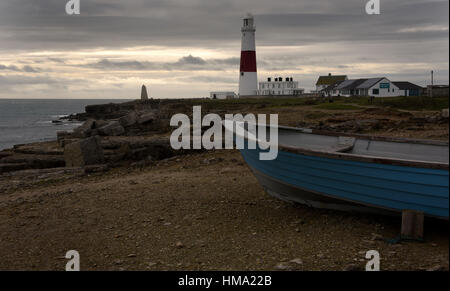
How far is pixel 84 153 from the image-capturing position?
630 inches

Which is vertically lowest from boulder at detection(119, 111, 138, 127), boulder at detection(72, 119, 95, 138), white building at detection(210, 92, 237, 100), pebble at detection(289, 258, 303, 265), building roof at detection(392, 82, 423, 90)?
pebble at detection(289, 258, 303, 265)

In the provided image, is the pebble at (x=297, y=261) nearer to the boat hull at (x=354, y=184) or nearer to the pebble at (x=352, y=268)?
the pebble at (x=352, y=268)

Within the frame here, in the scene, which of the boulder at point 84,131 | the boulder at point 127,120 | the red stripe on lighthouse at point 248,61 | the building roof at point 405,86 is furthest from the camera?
the building roof at point 405,86

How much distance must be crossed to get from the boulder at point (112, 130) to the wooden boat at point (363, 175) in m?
Result: 17.6

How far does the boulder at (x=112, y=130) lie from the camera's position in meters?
25.7

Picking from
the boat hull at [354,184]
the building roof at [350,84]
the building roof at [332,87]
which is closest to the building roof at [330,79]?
the building roof at [332,87]

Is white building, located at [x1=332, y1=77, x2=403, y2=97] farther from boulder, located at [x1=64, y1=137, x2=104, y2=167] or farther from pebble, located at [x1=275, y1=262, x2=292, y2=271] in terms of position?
pebble, located at [x1=275, y1=262, x2=292, y2=271]

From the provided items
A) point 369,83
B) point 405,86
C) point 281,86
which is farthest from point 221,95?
point 405,86

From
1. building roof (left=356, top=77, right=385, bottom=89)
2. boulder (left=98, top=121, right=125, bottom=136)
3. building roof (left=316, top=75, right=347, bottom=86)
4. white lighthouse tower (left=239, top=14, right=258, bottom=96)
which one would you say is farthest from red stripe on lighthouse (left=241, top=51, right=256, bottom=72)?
boulder (left=98, top=121, right=125, bottom=136)

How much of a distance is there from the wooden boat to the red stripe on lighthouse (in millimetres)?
47789

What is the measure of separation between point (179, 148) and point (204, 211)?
25.9ft

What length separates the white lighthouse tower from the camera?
182ft

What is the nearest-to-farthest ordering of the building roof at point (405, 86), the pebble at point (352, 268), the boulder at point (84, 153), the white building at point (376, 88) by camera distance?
1. the pebble at point (352, 268)
2. the boulder at point (84, 153)
3. the white building at point (376, 88)
4. the building roof at point (405, 86)
